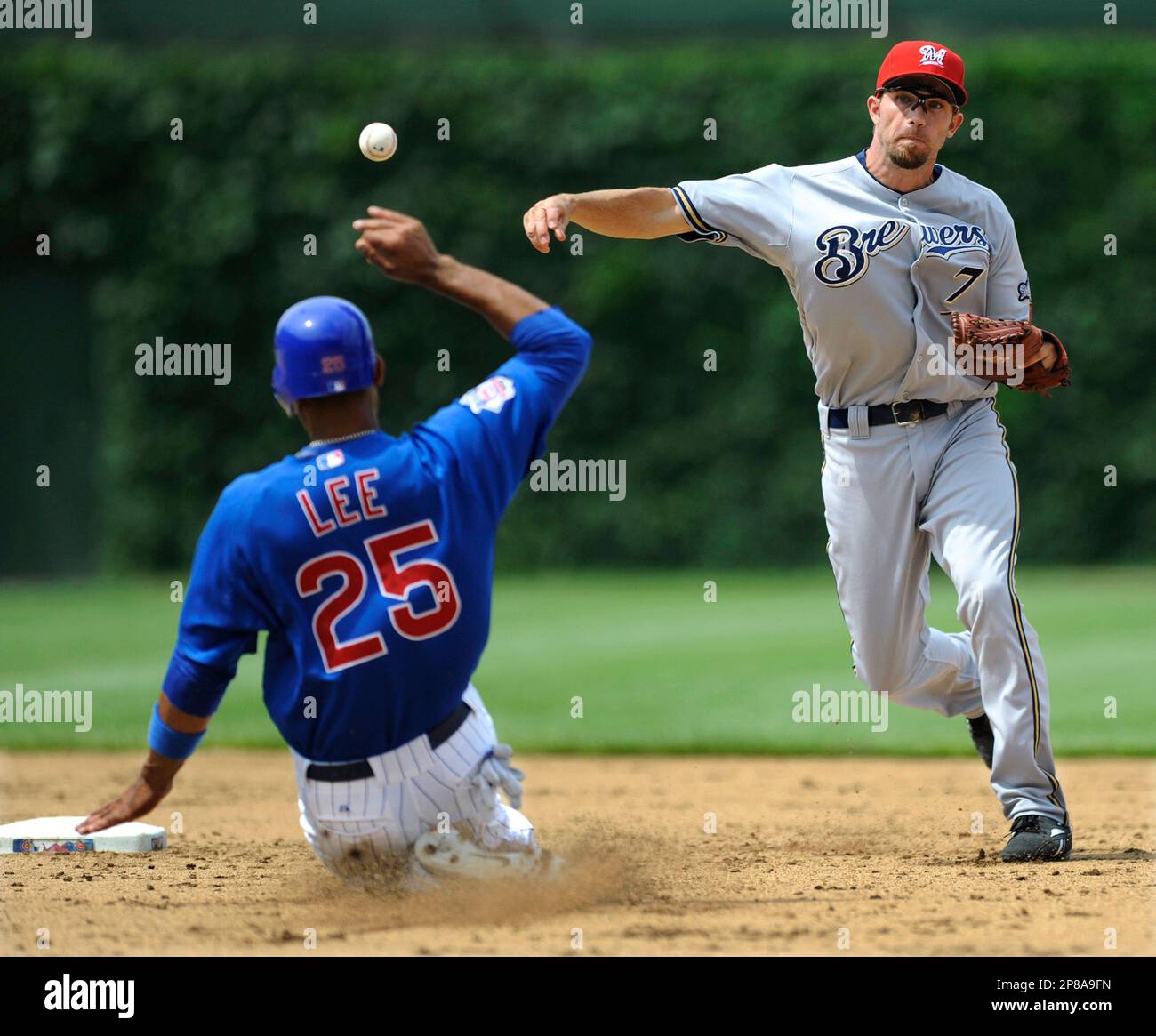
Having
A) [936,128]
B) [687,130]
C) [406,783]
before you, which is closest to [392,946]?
[406,783]

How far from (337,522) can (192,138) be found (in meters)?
12.1

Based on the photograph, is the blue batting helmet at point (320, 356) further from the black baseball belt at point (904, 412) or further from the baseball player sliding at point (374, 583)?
the black baseball belt at point (904, 412)

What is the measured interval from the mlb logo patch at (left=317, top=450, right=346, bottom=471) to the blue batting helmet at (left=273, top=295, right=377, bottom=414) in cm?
14

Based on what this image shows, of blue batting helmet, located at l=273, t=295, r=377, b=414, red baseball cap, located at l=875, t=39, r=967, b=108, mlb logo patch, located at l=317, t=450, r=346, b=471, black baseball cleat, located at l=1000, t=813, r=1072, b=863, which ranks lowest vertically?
black baseball cleat, located at l=1000, t=813, r=1072, b=863

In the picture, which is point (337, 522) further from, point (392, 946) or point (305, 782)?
point (392, 946)

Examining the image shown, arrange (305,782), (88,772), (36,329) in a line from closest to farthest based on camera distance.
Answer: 1. (305,782)
2. (88,772)
3. (36,329)

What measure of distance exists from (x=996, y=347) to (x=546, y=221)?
1.45 metres

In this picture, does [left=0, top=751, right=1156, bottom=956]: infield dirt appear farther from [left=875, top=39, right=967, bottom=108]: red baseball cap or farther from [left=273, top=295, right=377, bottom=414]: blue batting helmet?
[left=875, top=39, right=967, bottom=108]: red baseball cap

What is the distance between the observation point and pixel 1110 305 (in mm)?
14219

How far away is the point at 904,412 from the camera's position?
501cm

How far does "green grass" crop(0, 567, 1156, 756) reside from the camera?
27.1 ft

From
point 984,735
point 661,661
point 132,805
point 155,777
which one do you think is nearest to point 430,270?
point 155,777

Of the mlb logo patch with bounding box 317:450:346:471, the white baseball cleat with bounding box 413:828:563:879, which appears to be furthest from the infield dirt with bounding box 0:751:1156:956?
the mlb logo patch with bounding box 317:450:346:471

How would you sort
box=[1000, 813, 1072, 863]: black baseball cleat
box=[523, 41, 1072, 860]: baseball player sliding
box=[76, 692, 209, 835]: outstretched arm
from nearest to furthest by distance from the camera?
box=[76, 692, 209, 835]: outstretched arm
box=[1000, 813, 1072, 863]: black baseball cleat
box=[523, 41, 1072, 860]: baseball player sliding
